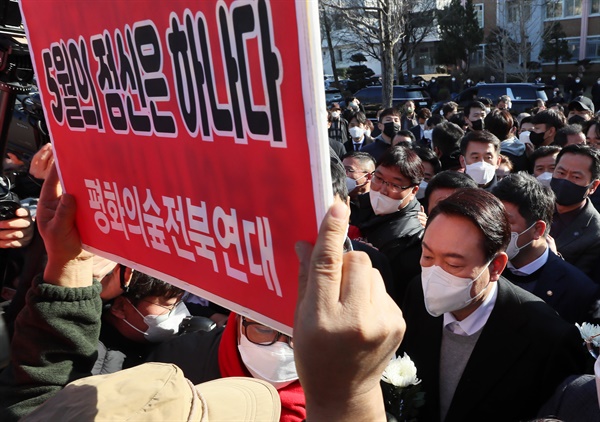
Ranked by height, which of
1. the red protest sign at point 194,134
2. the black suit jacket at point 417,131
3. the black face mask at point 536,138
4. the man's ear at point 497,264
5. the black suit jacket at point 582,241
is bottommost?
the black suit jacket at point 417,131

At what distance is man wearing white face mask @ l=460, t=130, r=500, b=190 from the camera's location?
469 cm

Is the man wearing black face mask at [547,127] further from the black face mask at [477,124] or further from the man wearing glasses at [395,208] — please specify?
the man wearing glasses at [395,208]

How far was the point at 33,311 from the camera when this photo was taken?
5.29ft

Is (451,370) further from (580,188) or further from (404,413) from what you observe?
(580,188)

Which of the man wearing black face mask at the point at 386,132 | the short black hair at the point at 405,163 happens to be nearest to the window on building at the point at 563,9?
the man wearing black face mask at the point at 386,132

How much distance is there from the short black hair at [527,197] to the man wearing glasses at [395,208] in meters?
0.69

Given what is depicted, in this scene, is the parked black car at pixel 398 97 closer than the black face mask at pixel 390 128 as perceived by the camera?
No

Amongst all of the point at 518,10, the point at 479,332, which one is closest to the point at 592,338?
the point at 479,332

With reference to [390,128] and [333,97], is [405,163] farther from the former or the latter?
[333,97]

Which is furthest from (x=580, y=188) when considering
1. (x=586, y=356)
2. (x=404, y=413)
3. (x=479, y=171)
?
(x=404, y=413)

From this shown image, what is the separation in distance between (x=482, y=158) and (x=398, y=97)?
17.1 metres

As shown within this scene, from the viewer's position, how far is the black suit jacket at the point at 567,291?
9.16 ft

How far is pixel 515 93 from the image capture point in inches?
704

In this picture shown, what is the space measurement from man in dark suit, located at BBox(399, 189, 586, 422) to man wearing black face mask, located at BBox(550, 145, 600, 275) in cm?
148
